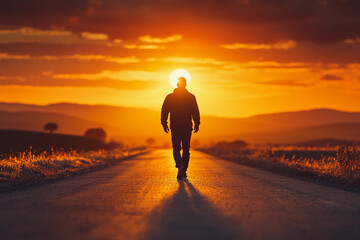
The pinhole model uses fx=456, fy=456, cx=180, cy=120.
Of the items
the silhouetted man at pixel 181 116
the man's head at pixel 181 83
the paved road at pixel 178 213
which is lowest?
the paved road at pixel 178 213

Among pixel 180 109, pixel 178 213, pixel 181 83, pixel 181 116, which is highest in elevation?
pixel 181 83

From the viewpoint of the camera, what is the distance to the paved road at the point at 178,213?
19.9 feet

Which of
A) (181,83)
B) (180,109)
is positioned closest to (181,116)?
(180,109)

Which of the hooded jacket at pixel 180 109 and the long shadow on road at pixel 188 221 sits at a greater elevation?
the hooded jacket at pixel 180 109

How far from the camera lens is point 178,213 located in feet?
24.2

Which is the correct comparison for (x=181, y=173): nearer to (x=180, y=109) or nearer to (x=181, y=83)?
(x=180, y=109)

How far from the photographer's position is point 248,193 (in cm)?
1005

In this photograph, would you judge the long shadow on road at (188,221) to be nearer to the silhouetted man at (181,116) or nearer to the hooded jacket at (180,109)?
the silhouetted man at (181,116)

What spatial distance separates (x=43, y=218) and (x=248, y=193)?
4744 millimetres

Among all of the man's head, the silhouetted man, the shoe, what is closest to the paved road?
the shoe

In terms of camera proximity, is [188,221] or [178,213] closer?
[188,221]

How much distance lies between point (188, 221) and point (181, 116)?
276 inches

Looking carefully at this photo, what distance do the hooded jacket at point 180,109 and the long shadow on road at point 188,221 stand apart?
4.67 meters

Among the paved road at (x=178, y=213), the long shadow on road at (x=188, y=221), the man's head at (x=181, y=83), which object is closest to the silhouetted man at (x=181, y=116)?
the man's head at (x=181, y=83)
